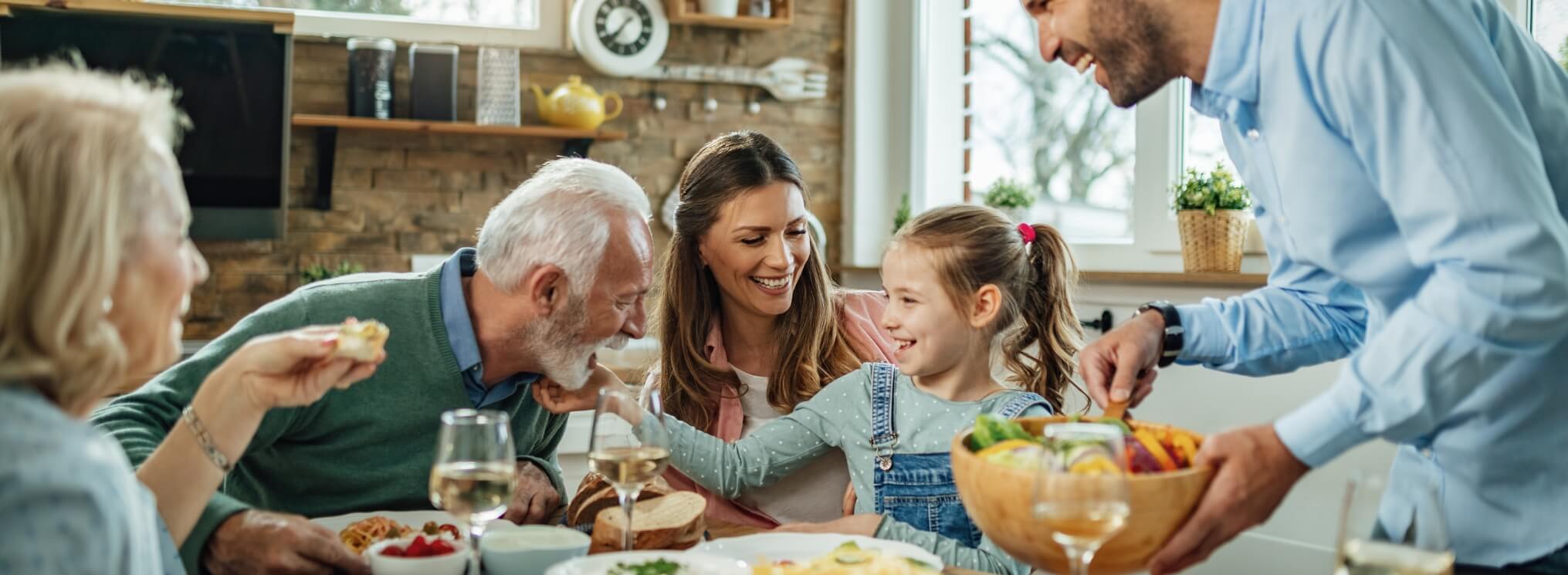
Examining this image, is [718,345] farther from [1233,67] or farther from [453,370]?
[1233,67]

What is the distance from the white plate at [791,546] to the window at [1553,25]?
2.20 meters

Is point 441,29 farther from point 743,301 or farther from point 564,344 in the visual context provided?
point 564,344

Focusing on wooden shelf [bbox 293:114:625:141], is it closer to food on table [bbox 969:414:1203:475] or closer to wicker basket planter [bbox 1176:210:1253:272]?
wicker basket planter [bbox 1176:210:1253:272]

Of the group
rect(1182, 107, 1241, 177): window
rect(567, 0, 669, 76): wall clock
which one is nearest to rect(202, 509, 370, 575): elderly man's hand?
rect(1182, 107, 1241, 177): window

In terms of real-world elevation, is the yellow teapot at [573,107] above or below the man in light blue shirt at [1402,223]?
above

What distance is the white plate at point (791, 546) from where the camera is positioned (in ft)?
4.77

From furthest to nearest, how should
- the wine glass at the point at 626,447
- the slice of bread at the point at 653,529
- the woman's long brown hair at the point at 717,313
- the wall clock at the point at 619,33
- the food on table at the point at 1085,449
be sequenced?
1. the wall clock at the point at 619,33
2. the woman's long brown hair at the point at 717,313
3. the slice of bread at the point at 653,529
4. the wine glass at the point at 626,447
5. the food on table at the point at 1085,449

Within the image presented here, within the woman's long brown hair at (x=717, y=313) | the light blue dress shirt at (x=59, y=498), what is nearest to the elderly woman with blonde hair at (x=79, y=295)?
the light blue dress shirt at (x=59, y=498)

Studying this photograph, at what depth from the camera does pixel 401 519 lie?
1701mm

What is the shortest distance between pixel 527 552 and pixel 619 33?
336 centimetres

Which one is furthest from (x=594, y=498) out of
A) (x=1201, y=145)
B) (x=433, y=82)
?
(x=433, y=82)

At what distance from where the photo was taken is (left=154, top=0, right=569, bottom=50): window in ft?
14.0

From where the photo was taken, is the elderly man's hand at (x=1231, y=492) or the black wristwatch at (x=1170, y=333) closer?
the elderly man's hand at (x=1231, y=492)

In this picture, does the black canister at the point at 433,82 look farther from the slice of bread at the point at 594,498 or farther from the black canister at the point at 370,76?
the slice of bread at the point at 594,498
